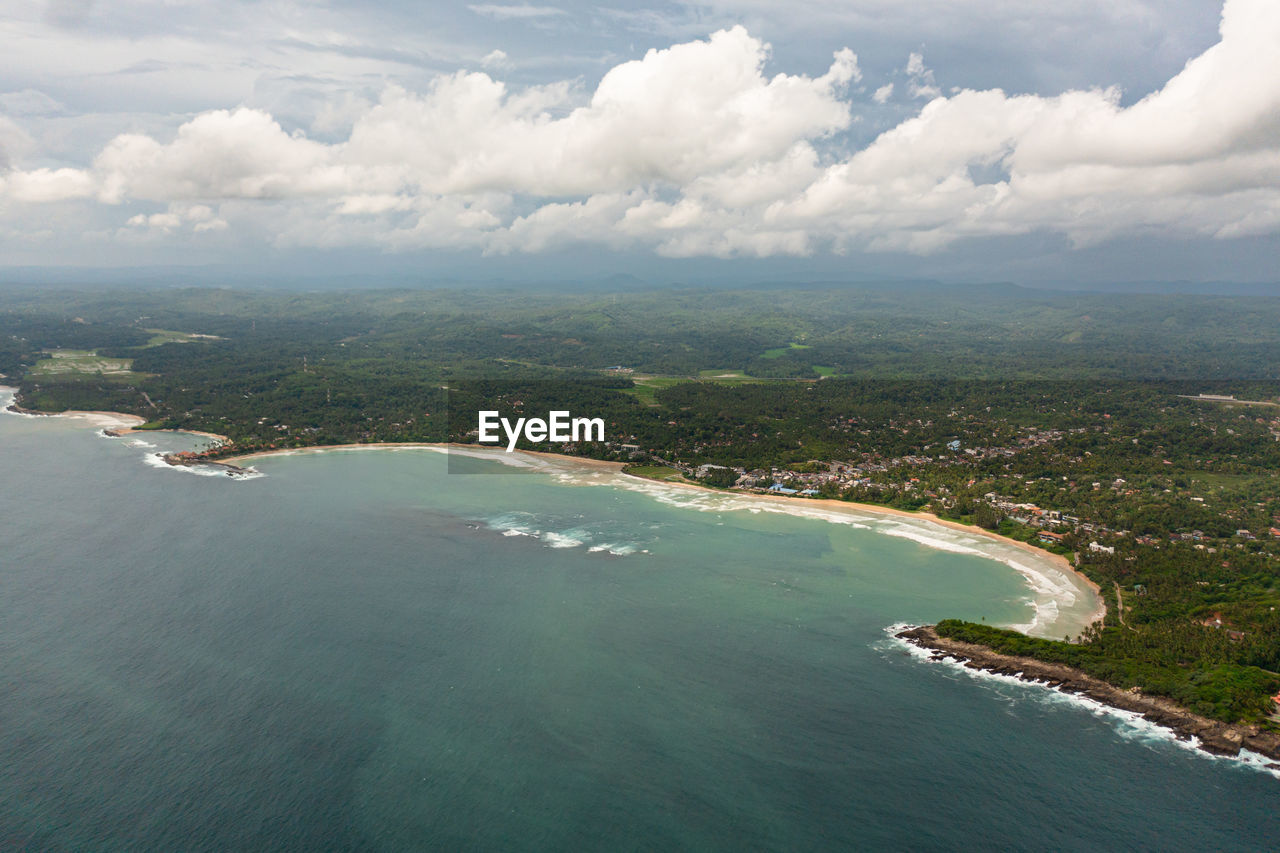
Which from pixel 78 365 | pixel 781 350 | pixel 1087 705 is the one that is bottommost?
pixel 1087 705

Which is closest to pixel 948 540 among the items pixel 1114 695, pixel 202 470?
pixel 1114 695

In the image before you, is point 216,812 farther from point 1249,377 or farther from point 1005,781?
point 1249,377

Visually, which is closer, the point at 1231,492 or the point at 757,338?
the point at 1231,492

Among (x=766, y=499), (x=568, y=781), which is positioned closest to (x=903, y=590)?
(x=766, y=499)

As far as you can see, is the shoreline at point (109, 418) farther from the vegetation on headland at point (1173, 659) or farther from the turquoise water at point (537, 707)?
the vegetation on headland at point (1173, 659)

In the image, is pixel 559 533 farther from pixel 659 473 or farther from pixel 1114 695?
pixel 1114 695

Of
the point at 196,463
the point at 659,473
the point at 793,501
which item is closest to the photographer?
the point at 793,501
